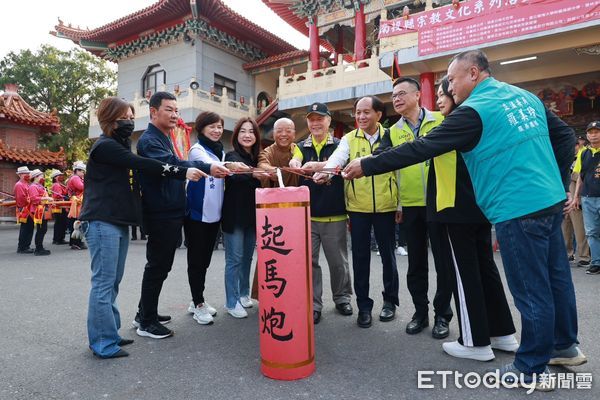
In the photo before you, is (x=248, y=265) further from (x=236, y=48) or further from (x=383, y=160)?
(x=236, y=48)

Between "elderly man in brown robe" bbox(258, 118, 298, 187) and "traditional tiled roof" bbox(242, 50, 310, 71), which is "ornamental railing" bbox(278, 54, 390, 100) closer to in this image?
"traditional tiled roof" bbox(242, 50, 310, 71)

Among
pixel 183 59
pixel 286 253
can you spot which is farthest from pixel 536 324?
pixel 183 59

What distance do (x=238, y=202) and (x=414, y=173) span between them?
1.47m

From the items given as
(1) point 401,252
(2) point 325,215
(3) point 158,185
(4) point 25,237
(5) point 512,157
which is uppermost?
(5) point 512,157

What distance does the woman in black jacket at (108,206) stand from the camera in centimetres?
259

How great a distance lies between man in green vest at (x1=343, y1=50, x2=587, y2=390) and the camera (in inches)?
82.9

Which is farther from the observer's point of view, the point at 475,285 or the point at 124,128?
the point at 124,128

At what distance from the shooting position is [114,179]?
2.67m

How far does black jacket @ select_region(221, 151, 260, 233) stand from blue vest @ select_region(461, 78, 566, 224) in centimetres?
188

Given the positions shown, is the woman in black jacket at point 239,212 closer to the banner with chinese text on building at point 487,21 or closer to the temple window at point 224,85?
the banner with chinese text on building at point 487,21

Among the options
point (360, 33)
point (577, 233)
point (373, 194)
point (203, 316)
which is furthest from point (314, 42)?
point (203, 316)

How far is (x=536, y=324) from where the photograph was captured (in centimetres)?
209

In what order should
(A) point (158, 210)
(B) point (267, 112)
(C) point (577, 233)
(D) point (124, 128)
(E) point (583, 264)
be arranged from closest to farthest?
(D) point (124, 128) → (A) point (158, 210) → (E) point (583, 264) → (C) point (577, 233) → (B) point (267, 112)

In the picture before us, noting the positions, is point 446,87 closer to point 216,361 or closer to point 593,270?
point 216,361
